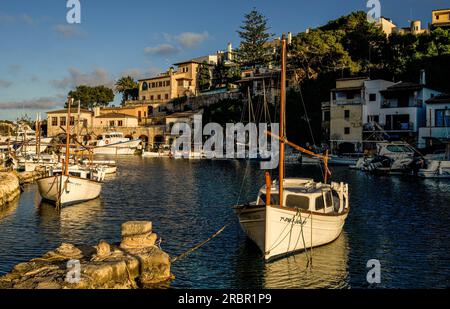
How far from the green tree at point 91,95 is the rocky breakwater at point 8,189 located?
12425 cm

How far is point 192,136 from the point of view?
12344cm

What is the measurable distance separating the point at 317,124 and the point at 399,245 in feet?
232

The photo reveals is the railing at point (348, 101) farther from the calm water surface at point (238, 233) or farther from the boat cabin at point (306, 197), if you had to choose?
the boat cabin at point (306, 197)

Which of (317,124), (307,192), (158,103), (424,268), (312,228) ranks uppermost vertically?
(158,103)

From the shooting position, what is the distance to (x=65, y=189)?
3906cm

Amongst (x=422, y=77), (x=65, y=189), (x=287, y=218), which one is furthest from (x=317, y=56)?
(x=287, y=218)

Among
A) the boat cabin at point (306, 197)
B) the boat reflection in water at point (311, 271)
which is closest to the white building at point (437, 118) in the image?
the boat cabin at point (306, 197)

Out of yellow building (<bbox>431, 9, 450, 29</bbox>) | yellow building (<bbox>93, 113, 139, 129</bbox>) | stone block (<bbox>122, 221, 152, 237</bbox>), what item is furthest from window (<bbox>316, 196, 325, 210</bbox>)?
yellow building (<bbox>93, 113, 139, 129</bbox>)

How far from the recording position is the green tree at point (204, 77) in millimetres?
140250

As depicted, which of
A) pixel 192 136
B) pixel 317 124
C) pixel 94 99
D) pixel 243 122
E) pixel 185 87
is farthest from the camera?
pixel 94 99

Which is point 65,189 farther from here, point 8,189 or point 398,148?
point 398,148

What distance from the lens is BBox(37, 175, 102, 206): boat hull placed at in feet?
128
